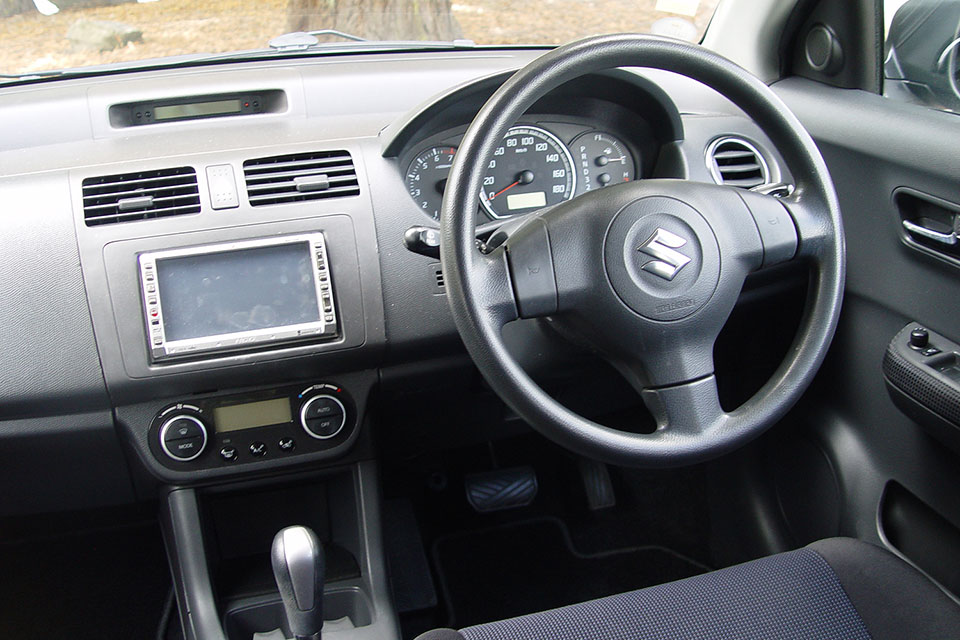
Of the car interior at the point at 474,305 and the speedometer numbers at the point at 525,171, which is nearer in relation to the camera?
the car interior at the point at 474,305

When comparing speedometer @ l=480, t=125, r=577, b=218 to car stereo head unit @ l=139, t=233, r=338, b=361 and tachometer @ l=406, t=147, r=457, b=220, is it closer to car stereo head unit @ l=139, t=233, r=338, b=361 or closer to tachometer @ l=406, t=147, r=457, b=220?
tachometer @ l=406, t=147, r=457, b=220

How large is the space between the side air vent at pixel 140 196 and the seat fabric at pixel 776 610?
75cm

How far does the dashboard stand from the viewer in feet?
4.44

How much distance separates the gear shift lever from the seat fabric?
0.15 m

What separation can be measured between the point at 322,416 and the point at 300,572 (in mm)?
458

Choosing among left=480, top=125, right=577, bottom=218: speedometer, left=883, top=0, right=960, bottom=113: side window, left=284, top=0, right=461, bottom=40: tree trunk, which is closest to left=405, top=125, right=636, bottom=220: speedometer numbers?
left=480, top=125, right=577, bottom=218: speedometer

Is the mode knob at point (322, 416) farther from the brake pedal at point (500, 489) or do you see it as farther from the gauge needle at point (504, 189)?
the brake pedal at point (500, 489)

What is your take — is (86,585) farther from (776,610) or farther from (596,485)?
(776,610)

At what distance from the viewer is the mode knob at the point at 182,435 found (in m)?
1.46

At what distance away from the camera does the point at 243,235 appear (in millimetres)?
1378

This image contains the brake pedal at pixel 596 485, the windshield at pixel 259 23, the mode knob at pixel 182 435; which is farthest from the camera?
the brake pedal at pixel 596 485

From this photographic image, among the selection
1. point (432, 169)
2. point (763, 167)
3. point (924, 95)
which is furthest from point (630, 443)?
point (924, 95)

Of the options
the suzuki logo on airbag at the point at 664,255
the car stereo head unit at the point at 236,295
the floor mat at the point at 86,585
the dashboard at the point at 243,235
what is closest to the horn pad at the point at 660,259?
the suzuki logo on airbag at the point at 664,255

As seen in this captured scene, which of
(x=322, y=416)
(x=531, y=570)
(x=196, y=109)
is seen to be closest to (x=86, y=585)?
(x=322, y=416)
